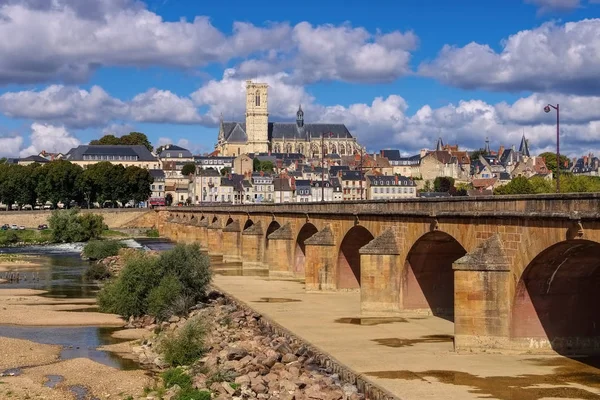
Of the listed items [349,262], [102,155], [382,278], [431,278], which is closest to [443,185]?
[102,155]

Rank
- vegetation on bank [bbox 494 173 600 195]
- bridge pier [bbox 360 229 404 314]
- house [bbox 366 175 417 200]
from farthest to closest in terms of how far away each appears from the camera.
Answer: house [bbox 366 175 417 200], vegetation on bank [bbox 494 173 600 195], bridge pier [bbox 360 229 404 314]

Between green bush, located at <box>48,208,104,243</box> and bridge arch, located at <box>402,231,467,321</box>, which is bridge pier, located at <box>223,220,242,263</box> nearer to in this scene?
green bush, located at <box>48,208,104,243</box>

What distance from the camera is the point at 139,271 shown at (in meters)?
42.9

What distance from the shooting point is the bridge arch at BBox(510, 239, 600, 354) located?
1041 inches

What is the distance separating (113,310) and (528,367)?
23793 mm

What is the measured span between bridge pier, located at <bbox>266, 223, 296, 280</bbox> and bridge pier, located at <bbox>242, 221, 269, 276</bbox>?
24.1ft

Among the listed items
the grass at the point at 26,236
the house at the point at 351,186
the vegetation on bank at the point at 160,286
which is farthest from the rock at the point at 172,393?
the house at the point at 351,186

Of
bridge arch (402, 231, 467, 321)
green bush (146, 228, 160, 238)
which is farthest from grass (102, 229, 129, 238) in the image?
bridge arch (402, 231, 467, 321)

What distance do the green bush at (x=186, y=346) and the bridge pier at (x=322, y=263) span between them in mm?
15354

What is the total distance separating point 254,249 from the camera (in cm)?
6625

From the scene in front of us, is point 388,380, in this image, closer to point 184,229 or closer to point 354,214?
point 354,214

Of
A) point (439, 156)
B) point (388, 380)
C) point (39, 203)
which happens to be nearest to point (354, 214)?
point (388, 380)

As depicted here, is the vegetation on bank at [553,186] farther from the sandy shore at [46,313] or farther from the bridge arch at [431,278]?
the sandy shore at [46,313]

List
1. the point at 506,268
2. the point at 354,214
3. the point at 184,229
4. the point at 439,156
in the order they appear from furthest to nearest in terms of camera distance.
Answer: the point at 439,156, the point at 184,229, the point at 354,214, the point at 506,268
